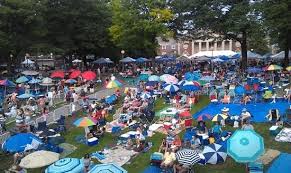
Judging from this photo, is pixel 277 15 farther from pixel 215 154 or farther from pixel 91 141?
pixel 215 154

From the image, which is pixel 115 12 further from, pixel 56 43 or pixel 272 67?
pixel 272 67

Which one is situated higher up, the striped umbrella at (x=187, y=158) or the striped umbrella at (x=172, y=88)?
the striped umbrella at (x=172, y=88)

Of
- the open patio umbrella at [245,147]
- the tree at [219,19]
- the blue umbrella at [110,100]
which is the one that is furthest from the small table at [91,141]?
the tree at [219,19]

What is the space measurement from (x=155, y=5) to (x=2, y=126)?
33570mm

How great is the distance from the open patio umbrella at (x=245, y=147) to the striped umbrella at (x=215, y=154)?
206 cm

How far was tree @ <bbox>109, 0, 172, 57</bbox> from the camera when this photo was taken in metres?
50.6

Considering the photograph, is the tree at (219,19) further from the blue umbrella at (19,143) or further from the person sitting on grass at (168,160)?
the blue umbrella at (19,143)

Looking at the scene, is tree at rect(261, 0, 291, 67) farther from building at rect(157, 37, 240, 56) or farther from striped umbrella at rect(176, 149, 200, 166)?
building at rect(157, 37, 240, 56)

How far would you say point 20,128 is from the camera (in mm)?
21391

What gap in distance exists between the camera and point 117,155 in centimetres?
1798

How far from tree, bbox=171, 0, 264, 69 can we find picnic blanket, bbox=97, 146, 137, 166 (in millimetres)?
29650

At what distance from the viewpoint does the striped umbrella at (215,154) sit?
15712mm

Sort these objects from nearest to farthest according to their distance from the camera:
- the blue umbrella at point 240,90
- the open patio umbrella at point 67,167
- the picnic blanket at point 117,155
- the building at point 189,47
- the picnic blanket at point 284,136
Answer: the open patio umbrella at point 67,167
the picnic blanket at point 117,155
the picnic blanket at point 284,136
the blue umbrella at point 240,90
the building at point 189,47

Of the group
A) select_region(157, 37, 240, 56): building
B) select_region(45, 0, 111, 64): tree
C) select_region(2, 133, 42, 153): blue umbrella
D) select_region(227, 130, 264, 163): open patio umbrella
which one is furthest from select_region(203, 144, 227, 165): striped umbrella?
select_region(157, 37, 240, 56): building
